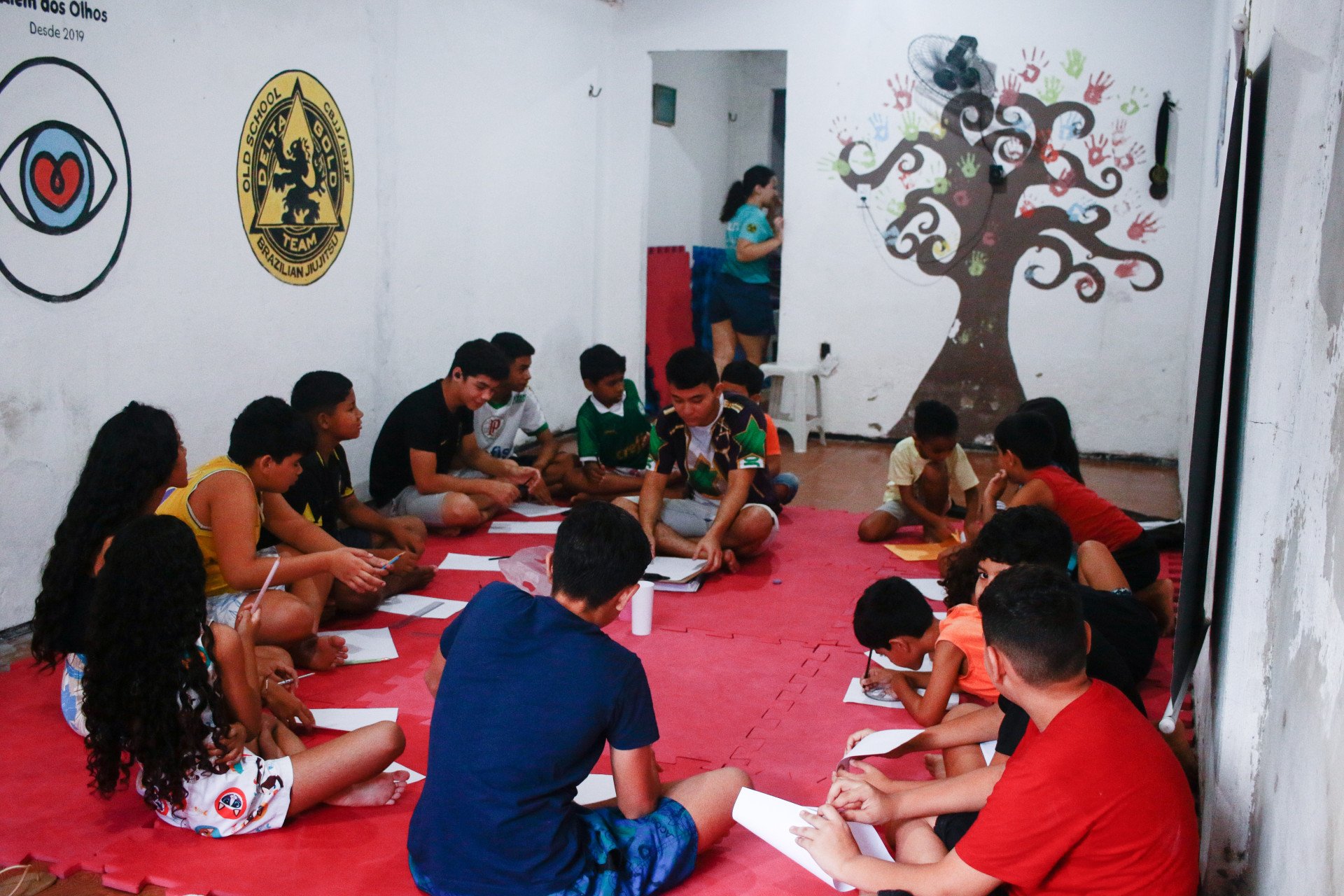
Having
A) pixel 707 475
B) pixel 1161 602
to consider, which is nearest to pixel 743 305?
pixel 707 475

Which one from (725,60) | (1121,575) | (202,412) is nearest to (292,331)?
(202,412)

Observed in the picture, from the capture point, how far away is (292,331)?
15.8 ft

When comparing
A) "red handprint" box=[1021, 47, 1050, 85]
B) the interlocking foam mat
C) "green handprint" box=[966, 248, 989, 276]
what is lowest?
the interlocking foam mat

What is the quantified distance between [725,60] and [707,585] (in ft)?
20.3

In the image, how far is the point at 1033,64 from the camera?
672 centimetres

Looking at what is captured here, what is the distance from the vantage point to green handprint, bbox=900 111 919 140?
6965 mm

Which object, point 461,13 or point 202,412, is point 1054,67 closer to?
point 461,13

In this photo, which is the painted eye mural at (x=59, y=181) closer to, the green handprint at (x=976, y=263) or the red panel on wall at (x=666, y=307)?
the red panel on wall at (x=666, y=307)

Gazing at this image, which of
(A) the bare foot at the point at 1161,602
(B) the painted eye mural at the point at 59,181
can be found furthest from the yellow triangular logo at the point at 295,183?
(A) the bare foot at the point at 1161,602

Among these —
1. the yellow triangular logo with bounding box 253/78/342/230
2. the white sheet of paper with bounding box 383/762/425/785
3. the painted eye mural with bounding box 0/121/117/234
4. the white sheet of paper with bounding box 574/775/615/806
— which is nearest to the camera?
the white sheet of paper with bounding box 574/775/615/806

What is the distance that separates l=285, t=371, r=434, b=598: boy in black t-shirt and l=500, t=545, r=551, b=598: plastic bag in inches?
12.2

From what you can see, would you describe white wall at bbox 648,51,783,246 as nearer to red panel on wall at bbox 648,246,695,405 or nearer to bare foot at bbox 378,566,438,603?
red panel on wall at bbox 648,246,695,405

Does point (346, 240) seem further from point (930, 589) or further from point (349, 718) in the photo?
point (930, 589)

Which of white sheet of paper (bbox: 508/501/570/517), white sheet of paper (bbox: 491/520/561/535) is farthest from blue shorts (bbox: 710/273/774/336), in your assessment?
white sheet of paper (bbox: 491/520/561/535)
